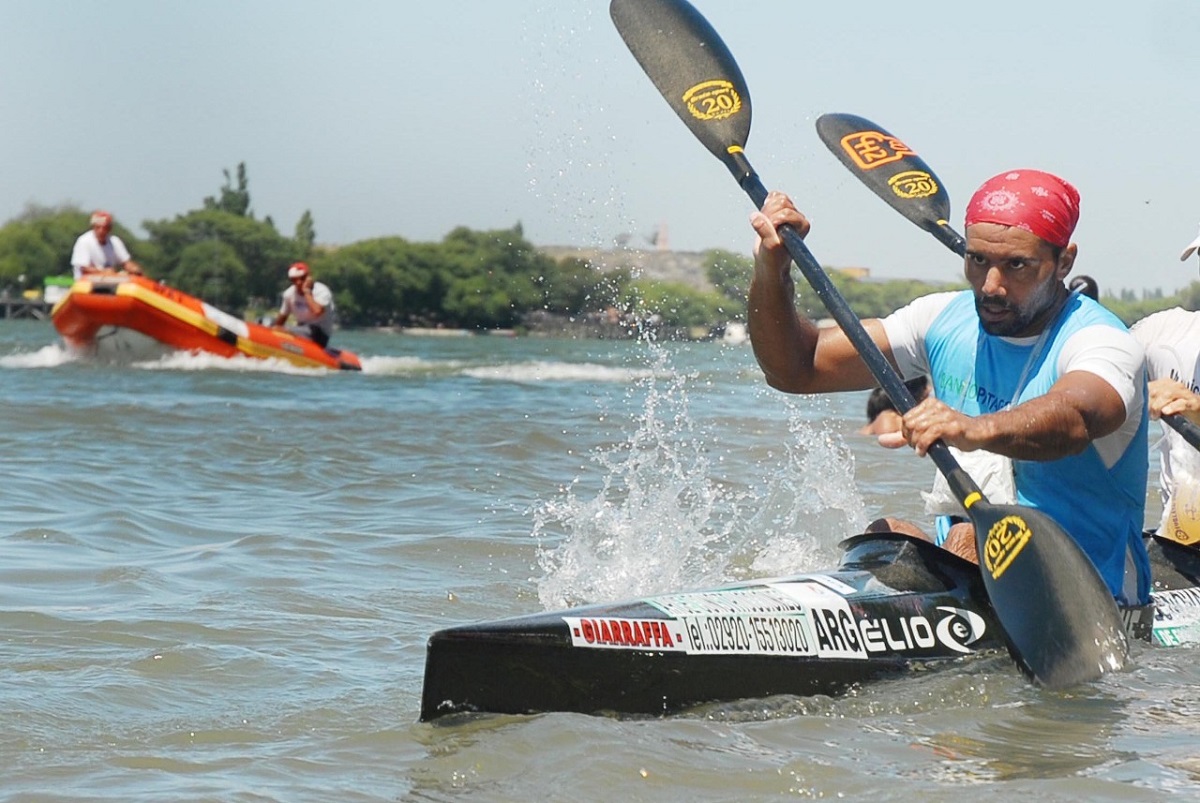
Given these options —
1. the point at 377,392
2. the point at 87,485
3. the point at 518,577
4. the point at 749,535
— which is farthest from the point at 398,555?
the point at 377,392

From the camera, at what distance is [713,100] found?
5633mm

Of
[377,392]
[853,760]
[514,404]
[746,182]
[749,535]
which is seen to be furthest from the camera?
[377,392]

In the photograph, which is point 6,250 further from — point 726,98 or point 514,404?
point 726,98

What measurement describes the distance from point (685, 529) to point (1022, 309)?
3428mm

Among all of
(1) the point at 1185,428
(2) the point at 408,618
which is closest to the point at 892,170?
(1) the point at 1185,428

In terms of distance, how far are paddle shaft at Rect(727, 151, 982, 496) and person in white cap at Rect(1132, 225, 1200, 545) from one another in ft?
4.54

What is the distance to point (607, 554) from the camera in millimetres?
7020

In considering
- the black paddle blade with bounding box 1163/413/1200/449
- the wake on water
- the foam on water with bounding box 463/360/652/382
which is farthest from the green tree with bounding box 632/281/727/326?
the black paddle blade with bounding box 1163/413/1200/449

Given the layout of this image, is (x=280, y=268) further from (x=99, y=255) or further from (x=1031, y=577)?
(x=1031, y=577)

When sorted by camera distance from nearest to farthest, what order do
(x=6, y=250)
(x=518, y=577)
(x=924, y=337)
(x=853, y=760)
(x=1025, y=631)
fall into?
(x=853, y=760) → (x=1025, y=631) → (x=924, y=337) → (x=518, y=577) → (x=6, y=250)

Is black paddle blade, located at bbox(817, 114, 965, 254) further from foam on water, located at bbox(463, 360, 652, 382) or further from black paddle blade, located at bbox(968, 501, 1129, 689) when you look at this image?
foam on water, located at bbox(463, 360, 652, 382)

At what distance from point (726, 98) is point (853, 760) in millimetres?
2713

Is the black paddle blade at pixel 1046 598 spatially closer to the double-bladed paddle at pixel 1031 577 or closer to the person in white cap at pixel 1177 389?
the double-bladed paddle at pixel 1031 577

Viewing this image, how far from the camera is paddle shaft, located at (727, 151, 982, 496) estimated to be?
4.35 metres
